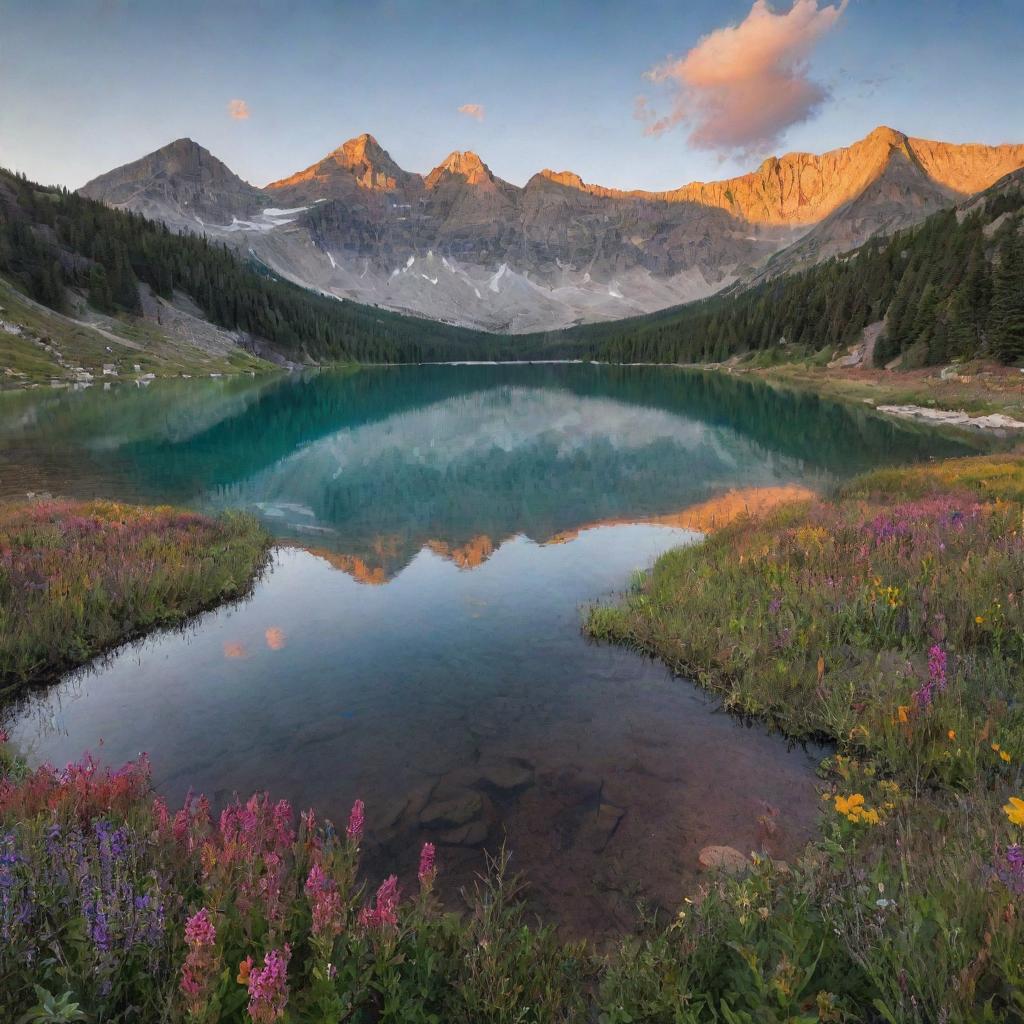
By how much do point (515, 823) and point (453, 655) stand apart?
16.1 feet

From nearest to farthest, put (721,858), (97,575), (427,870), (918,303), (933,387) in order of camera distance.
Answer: (427,870), (721,858), (97,575), (933,387), (918,303)

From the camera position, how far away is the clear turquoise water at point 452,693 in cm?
699

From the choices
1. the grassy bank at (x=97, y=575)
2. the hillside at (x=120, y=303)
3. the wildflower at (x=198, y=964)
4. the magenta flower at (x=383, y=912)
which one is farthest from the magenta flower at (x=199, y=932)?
the hillside at (x=120, y=303)

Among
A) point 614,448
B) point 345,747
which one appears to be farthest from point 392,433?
point 345,747

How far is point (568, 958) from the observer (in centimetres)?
484

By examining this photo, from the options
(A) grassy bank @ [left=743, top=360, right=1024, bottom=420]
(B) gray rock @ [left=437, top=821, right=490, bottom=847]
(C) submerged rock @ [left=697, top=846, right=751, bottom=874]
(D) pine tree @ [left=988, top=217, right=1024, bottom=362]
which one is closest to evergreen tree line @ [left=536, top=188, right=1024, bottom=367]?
(D) pine tree @ [left=988, top=217, right=1024, bottom=362]

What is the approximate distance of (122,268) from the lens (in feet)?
435

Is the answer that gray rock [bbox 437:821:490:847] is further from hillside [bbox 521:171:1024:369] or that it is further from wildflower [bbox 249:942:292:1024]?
hillside [bbox 521:171:1024:369]

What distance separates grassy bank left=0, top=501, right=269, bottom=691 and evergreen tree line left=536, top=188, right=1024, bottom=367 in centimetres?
7887

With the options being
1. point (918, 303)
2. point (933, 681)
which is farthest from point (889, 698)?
point (918, 303)

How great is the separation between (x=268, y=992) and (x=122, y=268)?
527 feet

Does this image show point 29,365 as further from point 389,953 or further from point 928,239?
point 928,239

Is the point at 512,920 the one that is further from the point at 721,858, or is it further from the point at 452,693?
the point at 452,693

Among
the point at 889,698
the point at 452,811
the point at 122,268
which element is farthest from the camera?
the point at 122,268
